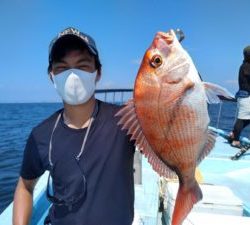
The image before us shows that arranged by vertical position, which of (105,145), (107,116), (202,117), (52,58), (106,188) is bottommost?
(106,188)

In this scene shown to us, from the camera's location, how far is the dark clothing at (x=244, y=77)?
5.77 meters

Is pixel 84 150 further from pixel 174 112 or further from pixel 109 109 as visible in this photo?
pixel 174 112

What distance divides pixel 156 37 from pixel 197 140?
46cm

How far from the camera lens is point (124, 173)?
198 centimetres

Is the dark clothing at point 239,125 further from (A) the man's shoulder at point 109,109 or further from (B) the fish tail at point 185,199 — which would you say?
(B) the fish tail at point 185,199

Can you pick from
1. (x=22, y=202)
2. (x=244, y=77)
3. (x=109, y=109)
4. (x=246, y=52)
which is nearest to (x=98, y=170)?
(x=109, y=109)

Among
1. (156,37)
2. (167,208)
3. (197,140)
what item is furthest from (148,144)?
(167,208)

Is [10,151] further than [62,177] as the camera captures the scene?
Yes

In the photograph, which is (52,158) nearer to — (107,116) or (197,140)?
(107,116)

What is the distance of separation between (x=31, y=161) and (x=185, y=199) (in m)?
1.05

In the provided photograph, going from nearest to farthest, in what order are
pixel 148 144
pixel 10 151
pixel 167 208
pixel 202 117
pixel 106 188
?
1. pixel 202 117
2. pixel 148 144
3. pixel 106 188
4. pixel 167 208
5. pixel 10 151

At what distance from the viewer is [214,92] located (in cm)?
137

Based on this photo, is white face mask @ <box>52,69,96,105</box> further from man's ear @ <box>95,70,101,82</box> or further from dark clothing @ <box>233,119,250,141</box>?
dark clothing @ <box>233,119,250,141</box>

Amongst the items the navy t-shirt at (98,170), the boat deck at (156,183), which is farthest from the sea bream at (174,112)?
the boat deck at (156,183)
